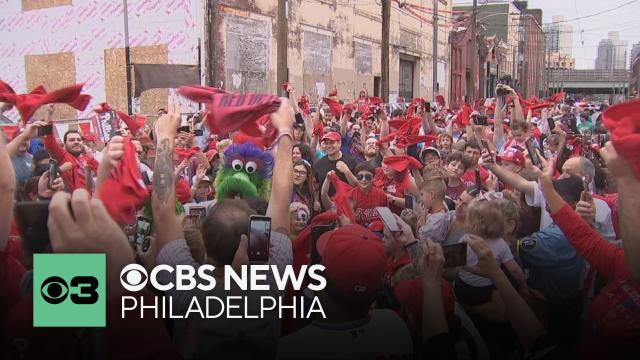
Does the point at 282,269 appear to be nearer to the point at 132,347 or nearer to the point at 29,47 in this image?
the point at 132,347

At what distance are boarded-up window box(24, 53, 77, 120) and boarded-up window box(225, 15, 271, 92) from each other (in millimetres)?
5618

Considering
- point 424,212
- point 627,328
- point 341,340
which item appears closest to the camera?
point 341,340

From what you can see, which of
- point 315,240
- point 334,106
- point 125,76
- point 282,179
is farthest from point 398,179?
point 125,76

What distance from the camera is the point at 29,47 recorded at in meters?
20.1

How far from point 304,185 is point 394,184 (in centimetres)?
91

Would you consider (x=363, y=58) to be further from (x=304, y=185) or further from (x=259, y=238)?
(x=259, y=238)

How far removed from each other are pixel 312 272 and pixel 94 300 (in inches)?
32.8

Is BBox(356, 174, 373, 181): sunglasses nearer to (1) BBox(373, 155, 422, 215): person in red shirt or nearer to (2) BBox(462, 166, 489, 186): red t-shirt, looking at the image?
(1) BBox(373, 155, 422, 215): person in red shirt

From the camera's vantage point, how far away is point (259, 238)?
7.78 feet

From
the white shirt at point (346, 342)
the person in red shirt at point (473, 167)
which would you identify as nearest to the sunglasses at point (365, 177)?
the person in red shirt at point (473, 167)

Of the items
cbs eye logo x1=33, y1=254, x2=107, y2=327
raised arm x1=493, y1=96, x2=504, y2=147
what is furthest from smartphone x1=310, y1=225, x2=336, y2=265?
raised arm x1=493, y1=96, x2=504, y2=147

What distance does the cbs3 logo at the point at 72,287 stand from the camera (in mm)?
2043

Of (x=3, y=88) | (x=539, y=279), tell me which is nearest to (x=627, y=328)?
(x=539, y=279)

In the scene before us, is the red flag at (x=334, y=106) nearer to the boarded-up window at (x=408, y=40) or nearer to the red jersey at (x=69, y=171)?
the red jersey at (x=69, y=171)
